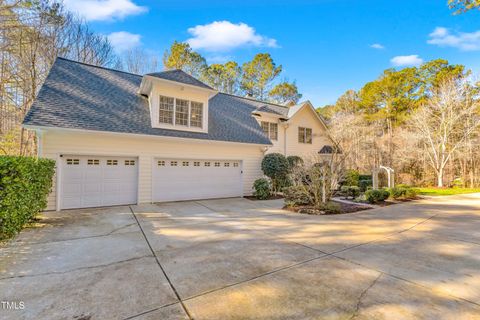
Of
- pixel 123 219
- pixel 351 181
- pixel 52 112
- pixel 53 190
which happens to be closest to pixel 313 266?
pixel 123 219

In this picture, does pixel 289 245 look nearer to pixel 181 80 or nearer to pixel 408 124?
pixel 181 80

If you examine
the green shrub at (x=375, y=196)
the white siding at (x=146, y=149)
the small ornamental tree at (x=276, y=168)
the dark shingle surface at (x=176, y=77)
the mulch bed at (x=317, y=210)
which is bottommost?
the mulch bed at (x=317, y=210)

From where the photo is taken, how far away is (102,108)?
9211 millimetres

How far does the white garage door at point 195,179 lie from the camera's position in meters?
9.92

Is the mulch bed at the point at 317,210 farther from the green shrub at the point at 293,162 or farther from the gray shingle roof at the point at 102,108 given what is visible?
the gray shingle roof at the point at 102,108

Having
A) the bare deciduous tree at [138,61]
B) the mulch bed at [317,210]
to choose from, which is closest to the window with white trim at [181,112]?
the mulch bed at [317,210]

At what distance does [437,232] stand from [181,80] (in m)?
10.7

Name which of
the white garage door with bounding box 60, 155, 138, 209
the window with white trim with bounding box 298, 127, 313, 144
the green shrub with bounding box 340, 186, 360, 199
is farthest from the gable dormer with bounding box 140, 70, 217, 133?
the green shrub with bounding box 340, 186, 360, 199

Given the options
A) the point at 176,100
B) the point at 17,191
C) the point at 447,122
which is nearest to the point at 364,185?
the point at 447,122

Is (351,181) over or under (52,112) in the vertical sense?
under

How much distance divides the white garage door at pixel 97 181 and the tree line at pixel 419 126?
49.5 ft

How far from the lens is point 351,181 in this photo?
47.0 feet

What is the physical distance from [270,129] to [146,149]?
8645mm

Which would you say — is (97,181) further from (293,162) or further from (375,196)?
(375,196)
